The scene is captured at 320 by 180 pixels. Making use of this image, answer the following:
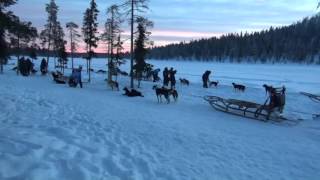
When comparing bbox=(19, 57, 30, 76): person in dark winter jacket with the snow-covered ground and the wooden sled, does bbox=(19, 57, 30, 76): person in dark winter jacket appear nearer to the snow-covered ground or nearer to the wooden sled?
the snow-covered ground

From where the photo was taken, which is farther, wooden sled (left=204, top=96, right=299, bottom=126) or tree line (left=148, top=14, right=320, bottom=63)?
tree line (left=148, top=14, right=320, bottom=63)

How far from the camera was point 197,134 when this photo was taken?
11461 mm

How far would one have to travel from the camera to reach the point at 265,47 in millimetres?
141625

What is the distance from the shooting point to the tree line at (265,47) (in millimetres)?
131125

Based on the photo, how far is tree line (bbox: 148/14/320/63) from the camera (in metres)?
131

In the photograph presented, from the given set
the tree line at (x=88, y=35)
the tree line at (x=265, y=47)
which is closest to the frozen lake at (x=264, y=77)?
the tree line at (x=88, y=35)

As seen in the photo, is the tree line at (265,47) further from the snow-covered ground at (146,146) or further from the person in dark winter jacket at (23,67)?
the snow-covered ground at (146,146)

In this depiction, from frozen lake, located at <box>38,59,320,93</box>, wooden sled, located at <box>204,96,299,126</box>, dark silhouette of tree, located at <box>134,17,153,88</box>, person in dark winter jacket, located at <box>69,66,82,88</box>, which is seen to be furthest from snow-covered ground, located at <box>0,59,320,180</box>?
frozen lake, located at <box>38,59,320,93</box>

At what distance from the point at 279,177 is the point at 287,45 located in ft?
447

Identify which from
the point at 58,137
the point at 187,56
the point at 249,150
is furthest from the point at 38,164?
the point at 187,56

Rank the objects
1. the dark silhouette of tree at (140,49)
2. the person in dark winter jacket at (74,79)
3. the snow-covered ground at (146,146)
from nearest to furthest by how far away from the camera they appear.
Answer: the snow-covered ground at (146,146) → the person in dark winter jacket at (74,79) → the dark silhouette of tree at (140,49)

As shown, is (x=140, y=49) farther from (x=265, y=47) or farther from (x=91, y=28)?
(x=265, y=47)

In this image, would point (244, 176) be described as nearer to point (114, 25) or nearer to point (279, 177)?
point (279, 177)

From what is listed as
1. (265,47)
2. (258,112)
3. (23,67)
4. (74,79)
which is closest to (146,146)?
(258,112)
